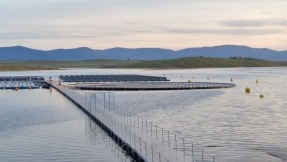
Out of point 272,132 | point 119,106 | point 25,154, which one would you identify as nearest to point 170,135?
point 272,132

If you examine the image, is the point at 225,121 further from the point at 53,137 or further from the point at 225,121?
the point at 53,137

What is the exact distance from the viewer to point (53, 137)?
4306cm

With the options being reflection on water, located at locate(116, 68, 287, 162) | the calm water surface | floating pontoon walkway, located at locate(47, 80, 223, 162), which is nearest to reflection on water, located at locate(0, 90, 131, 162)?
floating pontoon walkway, located at locate(47, 80, 223, 162)

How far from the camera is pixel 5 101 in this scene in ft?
263

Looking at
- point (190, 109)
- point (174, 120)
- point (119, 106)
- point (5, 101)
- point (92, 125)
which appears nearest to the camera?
point (92, 125)

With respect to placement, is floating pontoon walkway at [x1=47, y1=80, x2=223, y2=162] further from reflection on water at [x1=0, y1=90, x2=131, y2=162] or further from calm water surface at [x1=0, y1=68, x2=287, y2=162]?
calm water surface at [x1=0, y1=68, x2=287, y2=162]

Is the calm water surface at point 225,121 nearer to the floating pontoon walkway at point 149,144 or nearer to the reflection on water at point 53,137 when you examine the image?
the floating pontoon walkway at point 149,144

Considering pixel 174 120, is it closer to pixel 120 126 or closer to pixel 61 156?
pixel 120 126

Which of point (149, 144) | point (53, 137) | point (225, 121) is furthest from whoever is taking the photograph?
point (225, 121)

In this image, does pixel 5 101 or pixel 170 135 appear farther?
pixel 5 101

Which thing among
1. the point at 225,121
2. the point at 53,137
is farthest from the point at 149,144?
the point at 225,121

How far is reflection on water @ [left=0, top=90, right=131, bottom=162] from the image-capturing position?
35.8 meters

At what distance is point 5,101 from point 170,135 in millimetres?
44579

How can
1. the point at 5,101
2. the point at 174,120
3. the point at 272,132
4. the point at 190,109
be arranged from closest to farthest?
the point at 272,132 → the point at 174,120 → the point at 190,109 → the point at 5,101
